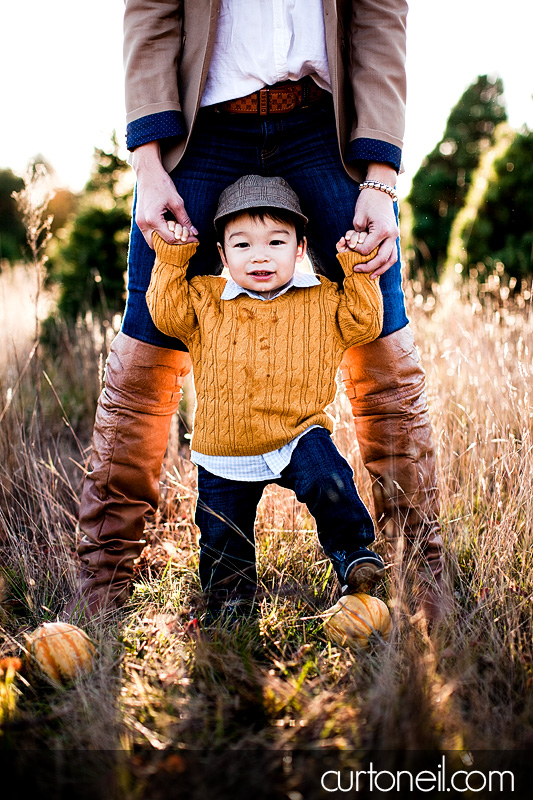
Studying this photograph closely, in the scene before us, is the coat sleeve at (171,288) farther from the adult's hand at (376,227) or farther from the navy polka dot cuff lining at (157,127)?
the adult's hand at (376,227)

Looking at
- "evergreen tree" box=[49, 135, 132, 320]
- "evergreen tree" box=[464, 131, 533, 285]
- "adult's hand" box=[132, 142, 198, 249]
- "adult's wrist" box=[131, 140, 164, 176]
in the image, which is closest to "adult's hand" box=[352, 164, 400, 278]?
"adult's hand" box=[132, 142, 198, 249]

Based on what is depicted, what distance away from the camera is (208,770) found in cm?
117

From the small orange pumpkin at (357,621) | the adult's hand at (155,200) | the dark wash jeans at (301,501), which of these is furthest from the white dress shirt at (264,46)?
the small orange pumpkin at (357,621)

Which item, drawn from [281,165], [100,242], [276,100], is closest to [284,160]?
[281,165]

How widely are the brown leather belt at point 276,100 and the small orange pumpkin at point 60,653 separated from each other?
149 cm

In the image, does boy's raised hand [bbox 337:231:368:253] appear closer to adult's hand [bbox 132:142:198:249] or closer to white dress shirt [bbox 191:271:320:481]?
white dress shirt [bbox 191:271:320:481]

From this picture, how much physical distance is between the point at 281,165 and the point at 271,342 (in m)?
0.54

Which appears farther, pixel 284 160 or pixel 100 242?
pixel 100 242

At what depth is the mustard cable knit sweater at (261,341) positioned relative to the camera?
5.70ft

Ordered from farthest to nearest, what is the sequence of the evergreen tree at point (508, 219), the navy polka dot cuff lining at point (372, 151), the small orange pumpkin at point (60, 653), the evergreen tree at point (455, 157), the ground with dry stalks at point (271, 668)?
the evergreen tree at point (455, 157), the evergreen tree at point (508, 219), the navy polka dot cuff lining at point (372, 151), the small orange pumpkin at point (60, 653), the ground with dry stalks at point (271, 668)

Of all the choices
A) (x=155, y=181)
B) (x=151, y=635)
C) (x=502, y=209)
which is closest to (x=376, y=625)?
(x=151, y=635)

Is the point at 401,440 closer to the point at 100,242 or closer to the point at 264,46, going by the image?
the point at 264,46

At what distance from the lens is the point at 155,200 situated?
1.77 meters

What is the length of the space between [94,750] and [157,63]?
69.7 inches
